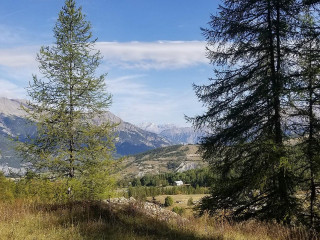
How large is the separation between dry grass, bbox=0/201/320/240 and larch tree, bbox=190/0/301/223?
2.42 m

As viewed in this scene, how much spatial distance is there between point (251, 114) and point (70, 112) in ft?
32.3

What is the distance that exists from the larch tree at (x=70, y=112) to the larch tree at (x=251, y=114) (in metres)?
6.47

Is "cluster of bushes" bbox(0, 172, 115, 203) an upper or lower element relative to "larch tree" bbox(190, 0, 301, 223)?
lower

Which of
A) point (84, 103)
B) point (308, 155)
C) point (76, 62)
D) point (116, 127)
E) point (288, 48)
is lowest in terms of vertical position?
point (308, 155)

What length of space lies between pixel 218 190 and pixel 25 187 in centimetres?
1014

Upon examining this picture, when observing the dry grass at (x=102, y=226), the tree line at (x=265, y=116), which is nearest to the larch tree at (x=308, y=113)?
the tree line at (x=265, y=116)

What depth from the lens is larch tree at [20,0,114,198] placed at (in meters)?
13.8

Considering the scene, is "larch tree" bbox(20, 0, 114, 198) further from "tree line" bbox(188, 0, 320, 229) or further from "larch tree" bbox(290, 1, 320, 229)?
"larch tree" bbox(290, 1, 320, 229)

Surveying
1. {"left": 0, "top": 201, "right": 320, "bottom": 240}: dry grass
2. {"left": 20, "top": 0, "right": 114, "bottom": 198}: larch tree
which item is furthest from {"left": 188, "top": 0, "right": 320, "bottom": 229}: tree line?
{"left": 20, "top": 0, "right": 114, "bottom": 198}: larch tree

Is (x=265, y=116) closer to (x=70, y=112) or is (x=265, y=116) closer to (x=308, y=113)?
(x=308, y=113)

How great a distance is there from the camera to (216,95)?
1060cm

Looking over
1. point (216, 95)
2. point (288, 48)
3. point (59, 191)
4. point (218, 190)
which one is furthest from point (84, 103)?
point (288, 48)

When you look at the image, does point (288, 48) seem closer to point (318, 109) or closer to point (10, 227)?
point (318, 109)

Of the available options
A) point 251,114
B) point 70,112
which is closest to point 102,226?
point 251,114
